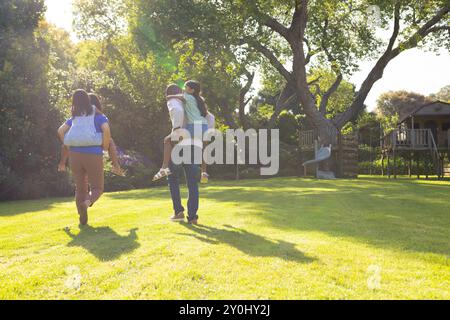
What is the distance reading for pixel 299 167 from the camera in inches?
1110

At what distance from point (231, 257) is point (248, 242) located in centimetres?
88

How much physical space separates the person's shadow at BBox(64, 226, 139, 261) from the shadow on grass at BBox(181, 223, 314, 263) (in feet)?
2.72

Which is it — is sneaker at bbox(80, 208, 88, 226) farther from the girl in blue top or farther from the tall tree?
the tall tree

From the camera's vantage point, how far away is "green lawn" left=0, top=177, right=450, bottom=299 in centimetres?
323

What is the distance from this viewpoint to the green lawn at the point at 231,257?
3.23m

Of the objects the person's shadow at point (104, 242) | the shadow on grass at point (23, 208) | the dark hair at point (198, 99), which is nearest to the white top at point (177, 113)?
the dark hair at point (198, 99)

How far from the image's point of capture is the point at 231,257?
426 centimetres

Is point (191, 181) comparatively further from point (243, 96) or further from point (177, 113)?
point (243, 96)

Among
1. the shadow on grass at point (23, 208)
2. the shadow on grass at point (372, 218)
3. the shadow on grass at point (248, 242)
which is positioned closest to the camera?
the shadow on grass at point (248, 242)

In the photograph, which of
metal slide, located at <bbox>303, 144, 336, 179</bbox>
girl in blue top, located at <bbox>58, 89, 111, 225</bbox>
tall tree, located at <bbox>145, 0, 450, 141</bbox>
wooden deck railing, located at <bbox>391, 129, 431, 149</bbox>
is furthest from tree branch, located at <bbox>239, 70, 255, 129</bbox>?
girl in blue top, located at <bbox>58, 89, 111, 225</bbox>

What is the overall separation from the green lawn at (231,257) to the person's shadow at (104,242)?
1cm

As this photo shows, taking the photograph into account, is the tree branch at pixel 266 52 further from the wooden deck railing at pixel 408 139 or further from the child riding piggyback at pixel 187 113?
the child riding piggyback at pixel 187 113

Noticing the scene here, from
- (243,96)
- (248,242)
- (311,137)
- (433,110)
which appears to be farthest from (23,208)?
(433,110)
